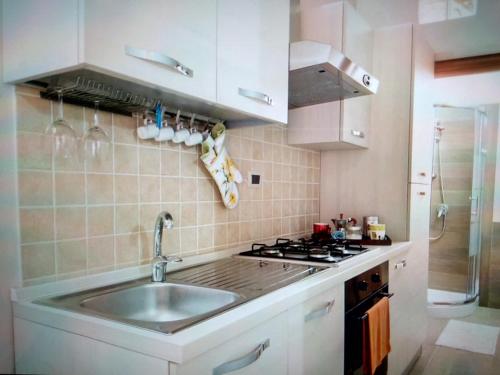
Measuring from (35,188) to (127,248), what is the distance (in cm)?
38

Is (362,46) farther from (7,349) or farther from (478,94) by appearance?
(7,349)

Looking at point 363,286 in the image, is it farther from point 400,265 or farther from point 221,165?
point 221,165

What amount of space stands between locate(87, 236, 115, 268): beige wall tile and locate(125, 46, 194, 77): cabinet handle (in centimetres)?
60

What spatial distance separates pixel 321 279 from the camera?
136cm

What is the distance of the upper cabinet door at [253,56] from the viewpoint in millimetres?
1259

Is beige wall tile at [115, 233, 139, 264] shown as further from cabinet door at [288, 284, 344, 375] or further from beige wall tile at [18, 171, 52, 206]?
cabinet door at [288, 284, 344, 375]

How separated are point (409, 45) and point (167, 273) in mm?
2099

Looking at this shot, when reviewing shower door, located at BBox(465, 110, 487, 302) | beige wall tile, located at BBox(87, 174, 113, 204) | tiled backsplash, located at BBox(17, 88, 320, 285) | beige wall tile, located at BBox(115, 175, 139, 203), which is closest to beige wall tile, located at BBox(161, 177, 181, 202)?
tiled backsplash, located at BBox(17, 88, 320, 285)

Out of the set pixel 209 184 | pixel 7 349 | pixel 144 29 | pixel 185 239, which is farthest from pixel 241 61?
pixel 7 349

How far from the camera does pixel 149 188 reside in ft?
4.67

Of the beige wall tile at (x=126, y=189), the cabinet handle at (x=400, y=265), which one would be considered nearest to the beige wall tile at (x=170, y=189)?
the beige wall tile at (x=126, y=189)

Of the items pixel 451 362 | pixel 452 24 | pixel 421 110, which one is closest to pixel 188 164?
pixel 421 110

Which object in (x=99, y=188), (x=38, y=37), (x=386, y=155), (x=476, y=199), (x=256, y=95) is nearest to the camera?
(x=38, y=37)

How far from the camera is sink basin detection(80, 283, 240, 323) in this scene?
1182mm
